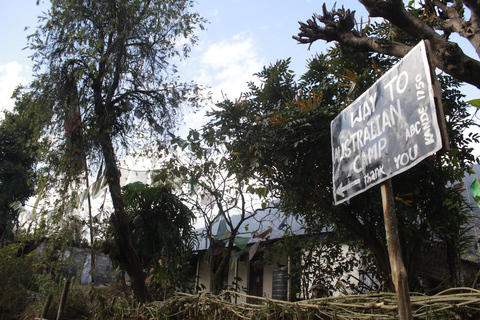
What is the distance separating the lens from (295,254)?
630 cm

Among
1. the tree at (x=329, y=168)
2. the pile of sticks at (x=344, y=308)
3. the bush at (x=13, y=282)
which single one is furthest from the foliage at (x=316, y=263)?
the bush at (x=13, y=282)

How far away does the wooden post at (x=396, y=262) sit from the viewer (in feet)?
5.83

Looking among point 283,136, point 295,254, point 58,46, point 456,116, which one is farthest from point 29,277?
point 456,116

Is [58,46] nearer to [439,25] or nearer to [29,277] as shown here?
[29,277]

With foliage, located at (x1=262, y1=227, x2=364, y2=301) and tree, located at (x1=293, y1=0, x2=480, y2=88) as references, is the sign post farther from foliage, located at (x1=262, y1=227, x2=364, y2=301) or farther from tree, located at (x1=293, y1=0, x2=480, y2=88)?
foliage, located at (x1=262, y1=227, x2=364, y2=301)

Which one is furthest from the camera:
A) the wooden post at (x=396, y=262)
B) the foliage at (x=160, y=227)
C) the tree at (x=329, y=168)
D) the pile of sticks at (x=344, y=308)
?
the foliage at (x=160, y=227)

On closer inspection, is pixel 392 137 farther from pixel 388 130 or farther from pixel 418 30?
pixel 418 30

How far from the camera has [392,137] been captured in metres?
2.00

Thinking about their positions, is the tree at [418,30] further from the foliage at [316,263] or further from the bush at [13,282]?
the bush at [13,282]

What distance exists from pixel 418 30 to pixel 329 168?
218cm

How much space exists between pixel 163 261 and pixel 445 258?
17.6 feet

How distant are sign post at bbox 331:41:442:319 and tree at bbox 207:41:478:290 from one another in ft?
6.78

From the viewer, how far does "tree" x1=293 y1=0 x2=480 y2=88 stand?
3.23m

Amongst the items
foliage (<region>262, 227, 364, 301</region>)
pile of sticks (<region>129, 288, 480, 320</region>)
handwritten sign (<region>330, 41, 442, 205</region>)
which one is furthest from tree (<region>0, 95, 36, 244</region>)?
handwritten sign (<region>330, 41, 442, 205</region>)
